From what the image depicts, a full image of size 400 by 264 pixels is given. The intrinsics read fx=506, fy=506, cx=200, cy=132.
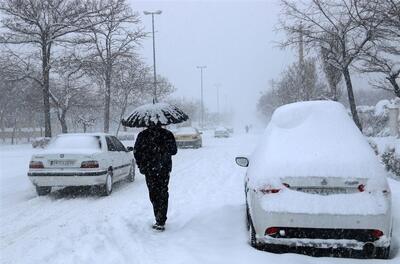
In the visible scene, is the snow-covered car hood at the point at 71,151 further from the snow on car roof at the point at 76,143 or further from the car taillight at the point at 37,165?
the car taillight at the point at 37,165

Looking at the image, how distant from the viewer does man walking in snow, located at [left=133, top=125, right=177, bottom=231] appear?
7.42m

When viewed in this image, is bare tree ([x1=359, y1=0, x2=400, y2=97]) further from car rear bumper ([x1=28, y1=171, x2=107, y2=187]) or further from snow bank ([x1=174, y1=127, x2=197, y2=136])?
snow bank ([x1=174, y1=127, x2=197, y2=136])

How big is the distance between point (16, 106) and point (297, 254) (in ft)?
191

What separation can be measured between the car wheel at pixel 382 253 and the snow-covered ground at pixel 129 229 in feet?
0.27

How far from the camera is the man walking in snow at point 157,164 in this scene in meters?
7.42

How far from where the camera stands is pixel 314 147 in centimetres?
605

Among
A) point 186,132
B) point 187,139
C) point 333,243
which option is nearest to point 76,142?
point 333,243

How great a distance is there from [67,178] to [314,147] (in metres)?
6.77

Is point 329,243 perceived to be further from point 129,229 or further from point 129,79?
point 129,79

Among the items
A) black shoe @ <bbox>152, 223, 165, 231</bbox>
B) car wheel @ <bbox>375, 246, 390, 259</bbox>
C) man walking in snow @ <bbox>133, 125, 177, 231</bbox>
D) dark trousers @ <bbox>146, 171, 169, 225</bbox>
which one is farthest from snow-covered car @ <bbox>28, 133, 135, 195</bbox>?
car wheel @ <bbox>375, 246, 390, 259</bbox>

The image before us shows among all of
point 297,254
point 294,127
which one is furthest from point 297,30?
point 297,254

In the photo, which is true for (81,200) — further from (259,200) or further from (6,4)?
(6,4)

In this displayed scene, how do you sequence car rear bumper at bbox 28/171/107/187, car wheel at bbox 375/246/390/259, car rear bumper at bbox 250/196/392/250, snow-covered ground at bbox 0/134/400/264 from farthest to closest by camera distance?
car rear bumper at bbox 28/171/107/187, snow-covered ground at bbox 0/134/400/264, car wheel at bbox 375/246/390/259, car rear bumper at bbox 250/196/392/250

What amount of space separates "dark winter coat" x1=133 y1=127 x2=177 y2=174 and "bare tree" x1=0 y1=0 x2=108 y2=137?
67.1ft
